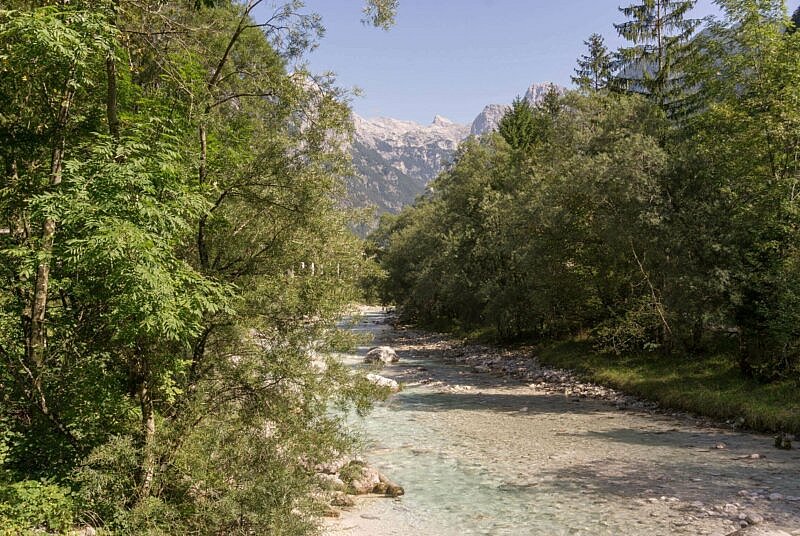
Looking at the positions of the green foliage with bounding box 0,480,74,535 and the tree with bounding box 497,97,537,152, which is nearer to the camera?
the green foliage with bounding box 0,480,74,535

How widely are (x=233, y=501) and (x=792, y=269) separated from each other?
1901 centimetres

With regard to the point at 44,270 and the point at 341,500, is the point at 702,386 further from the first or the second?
the point at 44,270

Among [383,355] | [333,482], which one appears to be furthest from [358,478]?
[383,355]

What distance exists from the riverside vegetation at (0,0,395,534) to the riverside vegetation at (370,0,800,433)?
1653 centimetres

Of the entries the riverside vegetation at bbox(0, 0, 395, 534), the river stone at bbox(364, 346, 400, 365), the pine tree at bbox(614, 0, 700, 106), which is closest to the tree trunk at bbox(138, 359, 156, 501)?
the riverside vegetation at bbox(0, 0, 395, 534)

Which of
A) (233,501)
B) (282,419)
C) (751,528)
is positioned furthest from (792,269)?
(233,501)

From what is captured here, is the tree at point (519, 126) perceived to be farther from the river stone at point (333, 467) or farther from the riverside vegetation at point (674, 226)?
the river stone at point (333, 467)

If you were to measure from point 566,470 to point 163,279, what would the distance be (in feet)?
41.0

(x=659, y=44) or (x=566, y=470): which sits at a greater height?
(x=659, y=44)

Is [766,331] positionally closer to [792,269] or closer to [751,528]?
[792,269]

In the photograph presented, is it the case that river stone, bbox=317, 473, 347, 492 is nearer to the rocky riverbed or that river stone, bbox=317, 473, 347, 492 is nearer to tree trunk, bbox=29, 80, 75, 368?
the rocky riverbed

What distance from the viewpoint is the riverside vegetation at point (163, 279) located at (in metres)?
7.20

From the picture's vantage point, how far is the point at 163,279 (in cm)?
664

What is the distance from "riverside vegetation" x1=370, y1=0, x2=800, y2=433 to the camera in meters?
19.4
